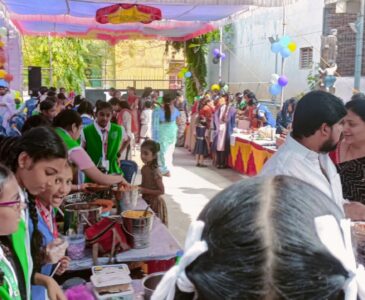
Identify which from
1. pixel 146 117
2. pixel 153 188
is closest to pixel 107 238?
pixel 153 188

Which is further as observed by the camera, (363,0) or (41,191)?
(363,0)

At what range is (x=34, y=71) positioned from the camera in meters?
12.2

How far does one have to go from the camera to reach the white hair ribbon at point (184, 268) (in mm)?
507

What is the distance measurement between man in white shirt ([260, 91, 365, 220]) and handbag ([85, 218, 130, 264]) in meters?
0.81

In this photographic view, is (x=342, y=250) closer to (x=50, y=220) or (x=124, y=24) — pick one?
(x=50, y=220)

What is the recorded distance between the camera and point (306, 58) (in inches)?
393

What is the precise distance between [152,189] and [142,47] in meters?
27.8

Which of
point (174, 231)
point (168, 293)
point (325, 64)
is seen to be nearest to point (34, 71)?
point (325, 64)

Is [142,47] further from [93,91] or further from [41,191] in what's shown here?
[41,191]

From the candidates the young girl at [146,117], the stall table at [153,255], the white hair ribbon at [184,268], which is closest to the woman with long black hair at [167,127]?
the young girl at [146,117]

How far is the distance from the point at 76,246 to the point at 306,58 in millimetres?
8864

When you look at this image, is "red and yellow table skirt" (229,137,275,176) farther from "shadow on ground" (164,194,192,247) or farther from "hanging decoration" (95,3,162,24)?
"hanging decoration" (95,3,162,24)

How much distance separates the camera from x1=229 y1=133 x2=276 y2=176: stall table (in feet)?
21.4

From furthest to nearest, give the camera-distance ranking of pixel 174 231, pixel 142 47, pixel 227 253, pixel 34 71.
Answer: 1. pixel 142 47
2. pixel 34 71
3. pixel 174 231
4. pixel 227 253
